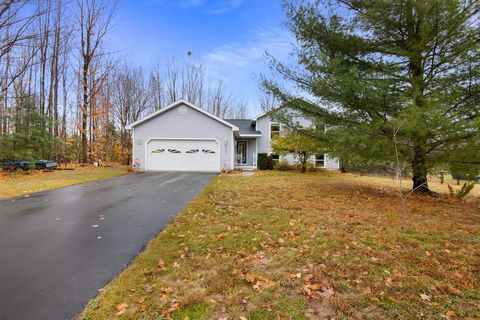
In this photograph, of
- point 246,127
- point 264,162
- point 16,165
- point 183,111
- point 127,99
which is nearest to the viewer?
point 16,165

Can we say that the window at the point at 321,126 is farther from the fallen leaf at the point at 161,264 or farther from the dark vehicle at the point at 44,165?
the dark vehicle at the point at 44,165

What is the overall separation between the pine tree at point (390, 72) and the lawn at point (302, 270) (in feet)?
7.69

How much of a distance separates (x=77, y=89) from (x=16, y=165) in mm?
11629

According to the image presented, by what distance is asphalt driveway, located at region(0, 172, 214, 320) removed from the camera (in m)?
2.62

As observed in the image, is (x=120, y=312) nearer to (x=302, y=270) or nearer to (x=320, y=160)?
(x=302, y=270)

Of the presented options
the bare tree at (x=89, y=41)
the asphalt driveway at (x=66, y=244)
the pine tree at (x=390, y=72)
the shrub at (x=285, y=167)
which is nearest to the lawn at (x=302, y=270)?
the asphalt driveway at (x=66, y=244)

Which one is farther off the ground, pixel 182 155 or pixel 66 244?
pixel 182 155

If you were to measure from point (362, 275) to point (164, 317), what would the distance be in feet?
7.18

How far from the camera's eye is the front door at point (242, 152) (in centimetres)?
2173

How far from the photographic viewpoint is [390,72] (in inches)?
318

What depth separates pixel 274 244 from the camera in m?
4.06

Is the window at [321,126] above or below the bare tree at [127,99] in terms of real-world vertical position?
below

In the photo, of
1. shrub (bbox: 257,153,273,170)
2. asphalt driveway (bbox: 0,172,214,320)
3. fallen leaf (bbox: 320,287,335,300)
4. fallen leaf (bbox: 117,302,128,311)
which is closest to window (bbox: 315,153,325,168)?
shrub (bbox: 257,153,273,170)

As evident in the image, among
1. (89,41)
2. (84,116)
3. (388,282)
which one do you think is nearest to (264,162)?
(84,116)
